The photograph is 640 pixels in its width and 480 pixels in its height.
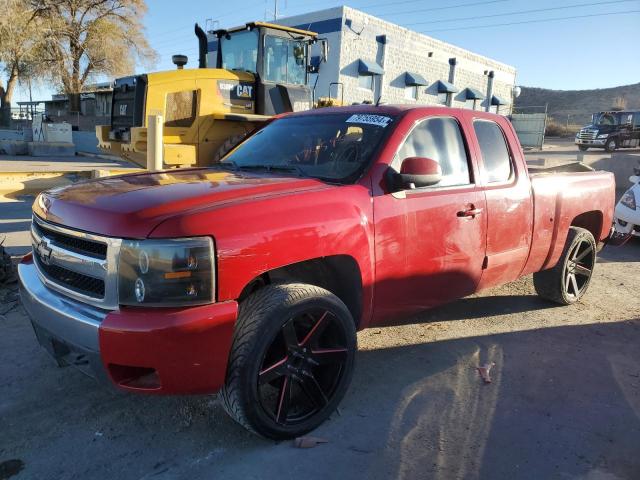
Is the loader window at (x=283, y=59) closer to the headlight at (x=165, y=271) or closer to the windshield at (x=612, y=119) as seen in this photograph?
the headlight at (x=165, y=271)

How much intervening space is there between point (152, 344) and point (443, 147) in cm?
252

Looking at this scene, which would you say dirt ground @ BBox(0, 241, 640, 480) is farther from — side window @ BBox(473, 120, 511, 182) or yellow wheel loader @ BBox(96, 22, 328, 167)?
yellow wheel loader @ BBox(96, 22, 328, 167)

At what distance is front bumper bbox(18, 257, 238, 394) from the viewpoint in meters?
2.34

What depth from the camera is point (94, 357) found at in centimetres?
245

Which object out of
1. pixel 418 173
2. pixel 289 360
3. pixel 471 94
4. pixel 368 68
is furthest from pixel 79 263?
pixel 471 94

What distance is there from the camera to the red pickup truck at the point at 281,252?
2.41 m

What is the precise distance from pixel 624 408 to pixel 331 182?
238 centimetres

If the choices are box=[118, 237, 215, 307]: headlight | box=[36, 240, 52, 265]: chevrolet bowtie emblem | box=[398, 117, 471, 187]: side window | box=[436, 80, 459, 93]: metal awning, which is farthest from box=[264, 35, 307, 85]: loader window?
box=[436, 80, 459, 93]: metal awning

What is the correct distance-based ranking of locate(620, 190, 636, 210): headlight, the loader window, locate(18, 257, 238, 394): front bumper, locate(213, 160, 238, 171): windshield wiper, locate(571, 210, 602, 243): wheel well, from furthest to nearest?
the loader window
locate(620, 190, 636, 210): headlight
locate(571, 210, 602, 243): wheel well
locate(213, 160, 238, 171): windshield wiper
locate(18, 257, 238, 394): front bumper

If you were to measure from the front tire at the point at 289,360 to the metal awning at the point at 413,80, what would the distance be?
31108mm

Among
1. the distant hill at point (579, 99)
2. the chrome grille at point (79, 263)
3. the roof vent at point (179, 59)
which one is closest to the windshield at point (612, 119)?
the roof vent at point (179, 59)

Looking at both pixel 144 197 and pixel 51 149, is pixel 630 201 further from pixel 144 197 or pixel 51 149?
pixel 51 149

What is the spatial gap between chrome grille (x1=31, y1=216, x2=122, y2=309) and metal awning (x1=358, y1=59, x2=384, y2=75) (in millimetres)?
27503

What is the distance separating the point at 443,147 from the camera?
3.82 m
